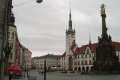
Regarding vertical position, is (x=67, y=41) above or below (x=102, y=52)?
above

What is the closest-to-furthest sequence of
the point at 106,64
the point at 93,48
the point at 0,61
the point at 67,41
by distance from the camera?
the point at 0,61, the point at 106,64, the point at 93,48, the point at 67,41

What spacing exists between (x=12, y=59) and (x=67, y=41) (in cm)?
8794

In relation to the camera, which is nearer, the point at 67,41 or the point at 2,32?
the point at 2,32

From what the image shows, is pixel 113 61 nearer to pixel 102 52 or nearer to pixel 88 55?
pixel 102 52

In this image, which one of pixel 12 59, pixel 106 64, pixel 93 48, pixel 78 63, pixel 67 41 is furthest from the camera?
pixel 67 41

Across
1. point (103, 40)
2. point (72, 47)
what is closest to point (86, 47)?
point (72, 47)

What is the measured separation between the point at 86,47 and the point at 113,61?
187 feet

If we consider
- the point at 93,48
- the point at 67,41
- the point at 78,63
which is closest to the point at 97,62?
the point at 93,48

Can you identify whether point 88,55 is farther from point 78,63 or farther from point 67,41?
point 67,41

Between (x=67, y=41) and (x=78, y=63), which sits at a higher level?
(x=67, y=41)

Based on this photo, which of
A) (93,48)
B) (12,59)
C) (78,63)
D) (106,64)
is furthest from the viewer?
(78,63)

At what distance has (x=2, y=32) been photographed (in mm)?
19078

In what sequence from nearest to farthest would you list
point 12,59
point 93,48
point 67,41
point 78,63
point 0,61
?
point 0,61 → point 12,59 → point 93,48 → point 78,63 → point 67,41

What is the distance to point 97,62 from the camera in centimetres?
7200
